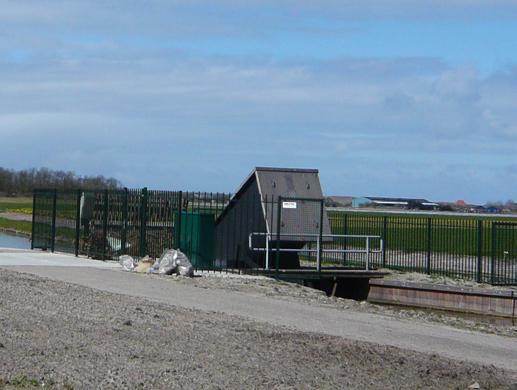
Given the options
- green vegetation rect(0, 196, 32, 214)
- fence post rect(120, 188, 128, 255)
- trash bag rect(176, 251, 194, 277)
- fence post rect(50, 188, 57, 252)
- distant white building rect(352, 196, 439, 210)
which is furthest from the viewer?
distant white building rect(352, 196, 439, 210)

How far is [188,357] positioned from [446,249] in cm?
2531

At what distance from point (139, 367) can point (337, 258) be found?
2634cm

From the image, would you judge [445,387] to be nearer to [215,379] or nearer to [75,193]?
[215,379]

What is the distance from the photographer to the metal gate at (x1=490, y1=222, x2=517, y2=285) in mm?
31908

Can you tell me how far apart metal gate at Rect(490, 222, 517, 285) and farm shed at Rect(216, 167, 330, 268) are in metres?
5.12

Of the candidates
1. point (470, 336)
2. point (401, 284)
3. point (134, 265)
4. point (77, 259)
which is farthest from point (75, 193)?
point (470, 336)

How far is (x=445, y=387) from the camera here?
1222cm

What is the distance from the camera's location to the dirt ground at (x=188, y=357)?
1127 cm

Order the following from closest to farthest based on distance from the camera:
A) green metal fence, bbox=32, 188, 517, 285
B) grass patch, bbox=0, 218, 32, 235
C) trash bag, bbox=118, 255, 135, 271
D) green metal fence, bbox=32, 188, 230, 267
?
trash bag, bbox=118, 255, 135, 271, green metal fence, bbox=32, 188, 230, 267, green metal fence, bbox=32, 188, 517, 285, grass patch, bbox=0, 218, 32, 235

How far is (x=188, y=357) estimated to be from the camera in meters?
12.5

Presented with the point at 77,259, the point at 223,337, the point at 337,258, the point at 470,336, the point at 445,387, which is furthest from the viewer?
the point at 337,258

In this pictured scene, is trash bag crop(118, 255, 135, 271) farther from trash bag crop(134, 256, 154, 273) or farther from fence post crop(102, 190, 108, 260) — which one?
fence post crop(102, 190, 108, 260)

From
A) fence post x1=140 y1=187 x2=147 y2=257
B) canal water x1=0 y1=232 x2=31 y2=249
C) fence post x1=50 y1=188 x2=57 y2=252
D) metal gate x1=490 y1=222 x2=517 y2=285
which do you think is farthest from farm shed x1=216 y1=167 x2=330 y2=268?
canal water x1=0 y1=232 x2=31 y2=249

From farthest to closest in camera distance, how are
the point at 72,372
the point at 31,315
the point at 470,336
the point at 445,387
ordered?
the point at 470,336 → the point at 31,315 → the point at 445,387 → the point at 72,372
